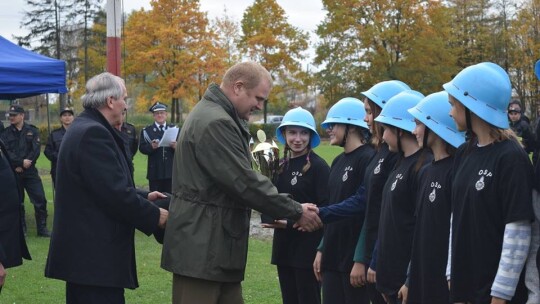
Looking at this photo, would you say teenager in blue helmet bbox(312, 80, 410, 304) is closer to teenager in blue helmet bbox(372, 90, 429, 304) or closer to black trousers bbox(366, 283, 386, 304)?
black trousers bbox(366, 283, 386, 304)

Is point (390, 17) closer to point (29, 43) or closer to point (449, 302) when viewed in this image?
point (29, 43)

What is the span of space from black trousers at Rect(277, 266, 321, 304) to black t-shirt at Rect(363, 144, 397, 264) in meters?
1.00

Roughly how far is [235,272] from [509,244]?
6.25 ft

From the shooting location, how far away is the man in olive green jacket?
15.6 feet

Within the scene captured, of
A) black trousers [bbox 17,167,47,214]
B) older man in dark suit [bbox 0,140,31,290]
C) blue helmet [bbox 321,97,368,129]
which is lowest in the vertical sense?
black trousers [bbox 17,167,47,214]

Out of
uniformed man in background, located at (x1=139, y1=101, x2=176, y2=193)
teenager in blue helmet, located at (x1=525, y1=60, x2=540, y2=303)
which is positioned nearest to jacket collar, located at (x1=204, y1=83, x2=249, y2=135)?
teenager in blue helmet, located at (x1=525, y1=60, x2=540, y2=303)

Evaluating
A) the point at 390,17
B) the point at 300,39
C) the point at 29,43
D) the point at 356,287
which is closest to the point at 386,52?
the point at 390,17

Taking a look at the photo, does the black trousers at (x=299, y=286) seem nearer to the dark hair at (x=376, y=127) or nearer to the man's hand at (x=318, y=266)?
the man's hand at (x=318, y=266)

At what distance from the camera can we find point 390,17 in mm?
49156

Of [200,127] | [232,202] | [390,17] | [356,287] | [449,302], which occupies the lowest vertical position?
[356,287]

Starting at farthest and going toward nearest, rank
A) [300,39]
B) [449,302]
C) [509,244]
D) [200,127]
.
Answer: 1. [300,39]
2. [200,127]
3. [449,302]
4. [509,244]

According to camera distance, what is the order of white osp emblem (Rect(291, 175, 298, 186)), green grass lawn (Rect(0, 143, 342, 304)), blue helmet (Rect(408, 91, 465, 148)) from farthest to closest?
green grass lawn (Rect(0, 143, 342, 304))
white osp emblem (Rect(291, 175, 298, 186))
blue helmet (Rect(408, 91, 465, 148))

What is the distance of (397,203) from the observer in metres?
4.92

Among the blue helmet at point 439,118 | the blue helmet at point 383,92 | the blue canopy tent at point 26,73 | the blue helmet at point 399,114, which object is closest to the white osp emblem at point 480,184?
the blue helmet at point 439,118
